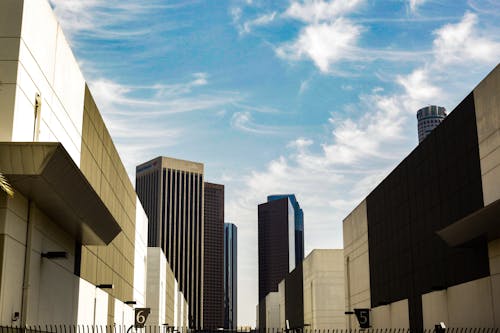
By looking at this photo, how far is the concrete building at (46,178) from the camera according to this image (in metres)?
21.5

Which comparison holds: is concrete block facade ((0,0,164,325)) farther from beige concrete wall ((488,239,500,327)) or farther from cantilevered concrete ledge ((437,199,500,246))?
beige concrete wall ((488,239,500,327))

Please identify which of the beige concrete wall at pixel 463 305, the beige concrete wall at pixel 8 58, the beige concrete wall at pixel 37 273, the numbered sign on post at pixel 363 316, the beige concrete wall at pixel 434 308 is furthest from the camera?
the numbered sign on post at pixel 363 316

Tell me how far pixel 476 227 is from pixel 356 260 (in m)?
34.3

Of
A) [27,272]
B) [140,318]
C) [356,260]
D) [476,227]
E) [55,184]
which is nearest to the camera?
[55,184]

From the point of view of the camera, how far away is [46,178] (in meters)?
21.3

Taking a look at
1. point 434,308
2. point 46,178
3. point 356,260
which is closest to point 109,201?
point 434,308

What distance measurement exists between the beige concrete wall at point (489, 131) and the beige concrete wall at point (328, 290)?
5710 centimetres

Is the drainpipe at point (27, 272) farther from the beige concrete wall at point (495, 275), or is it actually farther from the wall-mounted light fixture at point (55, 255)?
the beige concrete wall at point (495, 275)

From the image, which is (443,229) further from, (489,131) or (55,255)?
(55,255)

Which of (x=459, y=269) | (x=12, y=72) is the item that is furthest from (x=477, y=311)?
(x=12, y=72)

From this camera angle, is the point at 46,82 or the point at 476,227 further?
the point at 476,227

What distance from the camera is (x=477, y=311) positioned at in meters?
32.2

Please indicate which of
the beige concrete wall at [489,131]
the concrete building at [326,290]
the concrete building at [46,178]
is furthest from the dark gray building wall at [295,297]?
the beige concrete wall at [489,131]

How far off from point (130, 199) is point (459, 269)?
28489 mm
